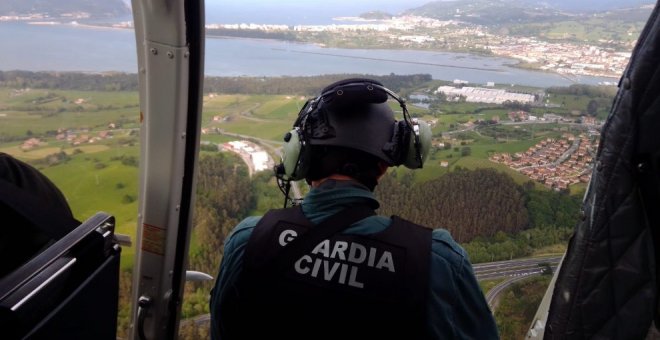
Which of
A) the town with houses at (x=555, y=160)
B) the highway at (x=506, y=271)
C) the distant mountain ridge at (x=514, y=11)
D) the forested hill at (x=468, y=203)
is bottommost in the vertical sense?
the highway at (x=506, y=271)

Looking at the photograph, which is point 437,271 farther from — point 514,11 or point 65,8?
Result: point 514,11

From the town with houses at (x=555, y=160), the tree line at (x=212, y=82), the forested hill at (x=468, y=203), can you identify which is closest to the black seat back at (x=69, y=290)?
the tree line at (x=212, y=82)

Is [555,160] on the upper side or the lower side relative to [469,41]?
lower

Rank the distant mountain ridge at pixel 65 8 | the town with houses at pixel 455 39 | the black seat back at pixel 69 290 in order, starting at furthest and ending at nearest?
the town with houses at pixel 455 39 < the distant mountain ridge at pixel 65 8 < the black seat back at pixel 69 290

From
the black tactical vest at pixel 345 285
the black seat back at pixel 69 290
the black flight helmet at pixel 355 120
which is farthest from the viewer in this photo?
the black flight helmet at pixel 355 120

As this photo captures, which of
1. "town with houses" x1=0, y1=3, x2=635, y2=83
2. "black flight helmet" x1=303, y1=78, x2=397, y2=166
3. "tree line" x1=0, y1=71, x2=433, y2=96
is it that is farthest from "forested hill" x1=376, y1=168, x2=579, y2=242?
"black flight helmet" x1=303, y1=78, x2=397, y2=166

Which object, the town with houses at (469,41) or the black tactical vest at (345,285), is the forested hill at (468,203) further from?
the black tactical vest at (345,285)

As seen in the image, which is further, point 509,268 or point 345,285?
point 509,268

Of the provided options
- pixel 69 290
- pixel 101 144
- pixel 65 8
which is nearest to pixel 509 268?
pixel 69 290
